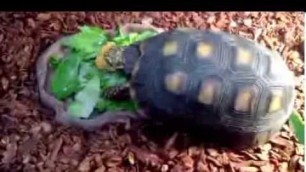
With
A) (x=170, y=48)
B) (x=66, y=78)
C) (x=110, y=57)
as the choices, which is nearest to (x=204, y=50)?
(x=170, y=48)

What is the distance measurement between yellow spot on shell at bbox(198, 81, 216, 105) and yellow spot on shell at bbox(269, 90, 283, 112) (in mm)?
146

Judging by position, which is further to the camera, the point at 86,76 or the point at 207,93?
the point at 86,76

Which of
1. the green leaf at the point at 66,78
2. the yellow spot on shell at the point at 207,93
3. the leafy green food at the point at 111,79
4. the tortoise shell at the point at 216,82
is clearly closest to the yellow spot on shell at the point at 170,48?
the tortoise shell at the point at 216,82

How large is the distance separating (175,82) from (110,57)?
29 centimetres

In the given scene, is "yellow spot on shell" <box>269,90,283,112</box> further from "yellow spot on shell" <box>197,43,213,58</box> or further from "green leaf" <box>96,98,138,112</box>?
"green leaf" <box>96,98,138,112</box>

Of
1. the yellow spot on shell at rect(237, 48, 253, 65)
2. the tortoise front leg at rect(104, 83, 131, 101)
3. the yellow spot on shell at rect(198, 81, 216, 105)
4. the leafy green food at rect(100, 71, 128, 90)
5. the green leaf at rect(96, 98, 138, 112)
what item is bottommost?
the green leaf at rect(96, 98, 138, 112)

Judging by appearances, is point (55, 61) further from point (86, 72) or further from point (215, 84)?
point (215, 84)

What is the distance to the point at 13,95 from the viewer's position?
5.29 ft

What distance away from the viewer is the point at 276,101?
4.44 ft

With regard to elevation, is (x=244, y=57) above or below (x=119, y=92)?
above

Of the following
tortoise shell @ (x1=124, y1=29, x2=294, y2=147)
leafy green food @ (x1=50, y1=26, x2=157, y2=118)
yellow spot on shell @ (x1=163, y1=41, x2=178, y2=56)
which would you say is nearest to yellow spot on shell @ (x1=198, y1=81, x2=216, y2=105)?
tortoise shell @ (x1=124, y1=29, x2=294, y2=147)

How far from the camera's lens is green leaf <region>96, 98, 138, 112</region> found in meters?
1.55

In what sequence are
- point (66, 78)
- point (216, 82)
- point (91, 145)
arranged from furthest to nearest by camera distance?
1. point (66, 78)
2. point (91, 145)
3. point (216, 82)

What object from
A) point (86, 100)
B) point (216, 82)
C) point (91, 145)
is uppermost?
point (216, 82)
